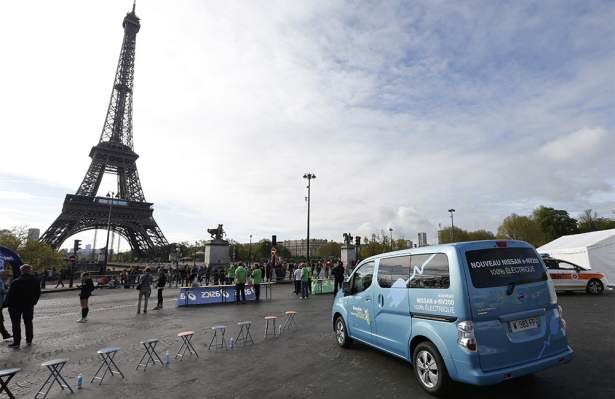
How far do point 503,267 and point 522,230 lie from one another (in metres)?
71.3

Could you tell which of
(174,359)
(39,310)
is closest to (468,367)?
(174,359)

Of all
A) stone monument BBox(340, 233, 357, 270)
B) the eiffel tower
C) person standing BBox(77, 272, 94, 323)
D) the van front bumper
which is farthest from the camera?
the eiffel tower

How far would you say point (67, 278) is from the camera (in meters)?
37.1

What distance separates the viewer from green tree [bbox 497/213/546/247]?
6316 cm

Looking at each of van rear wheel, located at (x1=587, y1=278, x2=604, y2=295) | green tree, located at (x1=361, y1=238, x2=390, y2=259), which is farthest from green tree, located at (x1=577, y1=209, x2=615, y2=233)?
van rear wheel, located at (x1=587, y1=278, x2=604, y2=295)

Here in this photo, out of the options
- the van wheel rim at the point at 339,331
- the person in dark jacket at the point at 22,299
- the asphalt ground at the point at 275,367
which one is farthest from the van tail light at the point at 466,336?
the person in dark jacket at the point at 22,299

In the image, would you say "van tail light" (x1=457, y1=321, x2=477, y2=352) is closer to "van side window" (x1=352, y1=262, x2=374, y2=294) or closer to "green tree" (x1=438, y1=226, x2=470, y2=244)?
"van side window" (x1=352, y1=262, x2=374, y2=294)

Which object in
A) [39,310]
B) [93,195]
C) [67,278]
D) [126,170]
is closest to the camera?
[39,310]

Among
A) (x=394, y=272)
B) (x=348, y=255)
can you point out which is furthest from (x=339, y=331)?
(x=348, y=255)

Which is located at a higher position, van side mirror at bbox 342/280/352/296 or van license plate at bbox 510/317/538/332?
van side mirror at bbox 342/280/352/296

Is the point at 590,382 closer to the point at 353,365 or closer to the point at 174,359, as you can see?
the point at 353,365

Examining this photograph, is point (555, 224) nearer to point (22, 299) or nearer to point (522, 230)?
point (522, 230)

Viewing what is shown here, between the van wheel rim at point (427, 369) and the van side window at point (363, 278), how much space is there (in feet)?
5.84

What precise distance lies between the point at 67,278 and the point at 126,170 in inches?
1153
